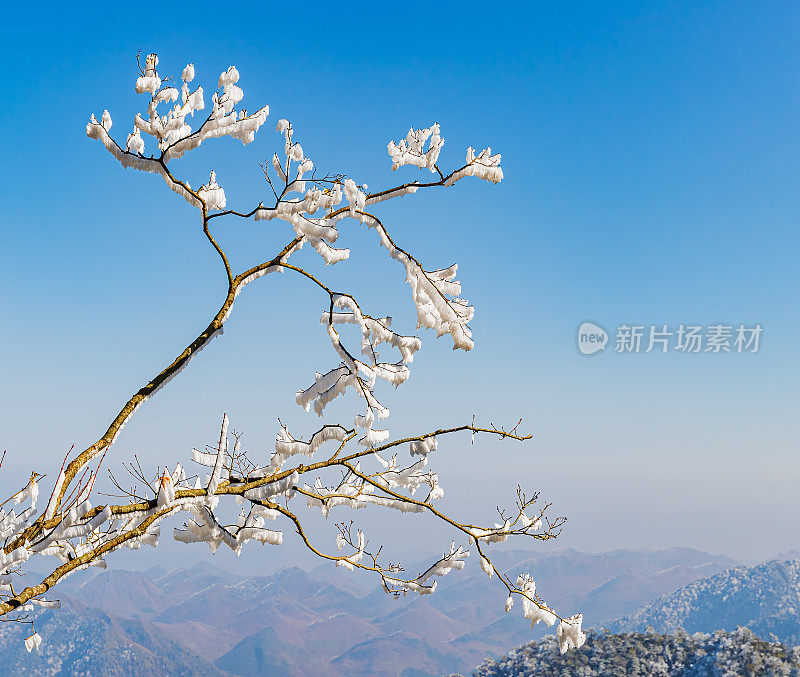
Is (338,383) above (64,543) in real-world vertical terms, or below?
above

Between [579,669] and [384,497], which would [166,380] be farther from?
[579,669]

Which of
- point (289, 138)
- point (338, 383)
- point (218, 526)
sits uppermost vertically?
point (289, 138)

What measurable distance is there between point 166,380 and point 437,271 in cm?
148

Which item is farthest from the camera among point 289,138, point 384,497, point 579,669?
point 579,669

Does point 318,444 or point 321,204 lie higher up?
point 321,204

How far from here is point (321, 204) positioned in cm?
301

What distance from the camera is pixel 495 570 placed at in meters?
3.36

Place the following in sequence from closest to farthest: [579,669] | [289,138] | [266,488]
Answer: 1. [266,488]
2. [289,138]
3. [579,669]

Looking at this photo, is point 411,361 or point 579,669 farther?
point 579,669

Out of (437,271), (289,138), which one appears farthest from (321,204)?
(437,271)

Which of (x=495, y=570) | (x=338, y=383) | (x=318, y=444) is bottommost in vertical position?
(x=495, y=570)

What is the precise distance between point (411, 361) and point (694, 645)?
9899cm

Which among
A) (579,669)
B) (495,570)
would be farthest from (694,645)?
(495,570)

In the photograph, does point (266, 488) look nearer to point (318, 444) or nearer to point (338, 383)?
point (318, 444)
